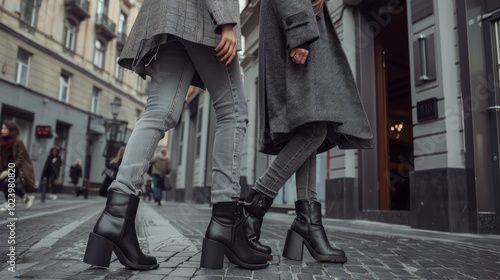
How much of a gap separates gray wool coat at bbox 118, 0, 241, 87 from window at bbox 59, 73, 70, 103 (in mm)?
19661

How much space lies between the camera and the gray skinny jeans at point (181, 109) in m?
1.78

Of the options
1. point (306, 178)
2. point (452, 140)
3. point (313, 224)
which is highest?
point (452, 140)

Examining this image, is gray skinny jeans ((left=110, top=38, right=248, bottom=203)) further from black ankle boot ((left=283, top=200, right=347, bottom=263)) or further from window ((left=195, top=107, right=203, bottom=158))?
window ((left=195, top=107, right=203, bottom=158))

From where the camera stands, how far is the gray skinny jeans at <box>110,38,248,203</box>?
1778 mm

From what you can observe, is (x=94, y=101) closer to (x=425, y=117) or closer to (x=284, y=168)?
(x=425, y=117)

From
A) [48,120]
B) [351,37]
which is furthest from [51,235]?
[48,120]

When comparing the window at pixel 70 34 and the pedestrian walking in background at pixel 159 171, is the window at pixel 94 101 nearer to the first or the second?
the window at pixel 70 34

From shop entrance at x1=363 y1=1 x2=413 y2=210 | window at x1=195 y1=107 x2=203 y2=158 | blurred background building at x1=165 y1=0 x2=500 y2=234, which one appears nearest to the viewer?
blurred background building at x1=165 y1=0 x2=500 y2=234

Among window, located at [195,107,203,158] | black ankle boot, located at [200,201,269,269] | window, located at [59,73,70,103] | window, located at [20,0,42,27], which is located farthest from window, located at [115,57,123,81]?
black ankle boot, located at [200,201,269,269]

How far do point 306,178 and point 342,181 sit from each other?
464 centimetres

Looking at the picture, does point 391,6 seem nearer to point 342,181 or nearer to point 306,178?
point 342,181

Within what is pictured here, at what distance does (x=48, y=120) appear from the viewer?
1870 centimetres

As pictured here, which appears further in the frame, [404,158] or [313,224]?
[404,158]

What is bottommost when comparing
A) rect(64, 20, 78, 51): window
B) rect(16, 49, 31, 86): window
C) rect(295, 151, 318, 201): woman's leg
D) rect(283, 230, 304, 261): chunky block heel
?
rect(283, 230, 304, 261): chunky block heel
